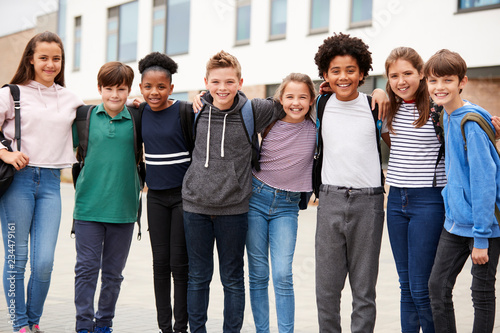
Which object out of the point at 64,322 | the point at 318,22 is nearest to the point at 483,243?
the point at 64,322

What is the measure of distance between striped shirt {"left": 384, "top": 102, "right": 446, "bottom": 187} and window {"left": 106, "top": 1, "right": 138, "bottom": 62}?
61.3ft

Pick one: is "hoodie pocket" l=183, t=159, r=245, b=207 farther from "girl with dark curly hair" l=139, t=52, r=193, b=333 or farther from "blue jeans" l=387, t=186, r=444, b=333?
"blue jeans" l=387, t=186, r=444, b=333

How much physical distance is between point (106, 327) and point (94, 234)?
664 mm

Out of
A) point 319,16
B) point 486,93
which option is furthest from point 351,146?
point 319,16

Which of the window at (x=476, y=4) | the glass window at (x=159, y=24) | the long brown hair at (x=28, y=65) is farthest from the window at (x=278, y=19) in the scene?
the long brown hair at (x=28, y=65)

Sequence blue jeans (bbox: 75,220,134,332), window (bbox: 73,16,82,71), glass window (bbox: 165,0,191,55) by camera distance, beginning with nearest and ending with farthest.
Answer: blue jeans (bbox: 75,220,134,332)
glass window (bbox: 165,0,191,55)
window (bbox: 73,16,82,71)

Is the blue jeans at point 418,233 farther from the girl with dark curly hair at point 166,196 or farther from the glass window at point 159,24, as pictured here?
the glass window at point 159,24

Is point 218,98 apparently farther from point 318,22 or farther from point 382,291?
point 318,22

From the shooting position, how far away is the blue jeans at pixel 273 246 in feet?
13.4

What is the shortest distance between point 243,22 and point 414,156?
47.5ft

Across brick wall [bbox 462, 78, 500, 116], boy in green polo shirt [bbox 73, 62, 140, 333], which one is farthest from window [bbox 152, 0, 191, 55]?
boy in green polo shirt [bbox 73, 62, 140, 333]

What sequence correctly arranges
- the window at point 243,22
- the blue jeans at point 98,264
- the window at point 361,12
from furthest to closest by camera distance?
the window at point 243,22, the window at point 361,12, the blue jeans at point 98,264

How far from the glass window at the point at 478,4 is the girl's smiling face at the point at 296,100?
9385 millimetres

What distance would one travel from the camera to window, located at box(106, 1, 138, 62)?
21703 millimetres
